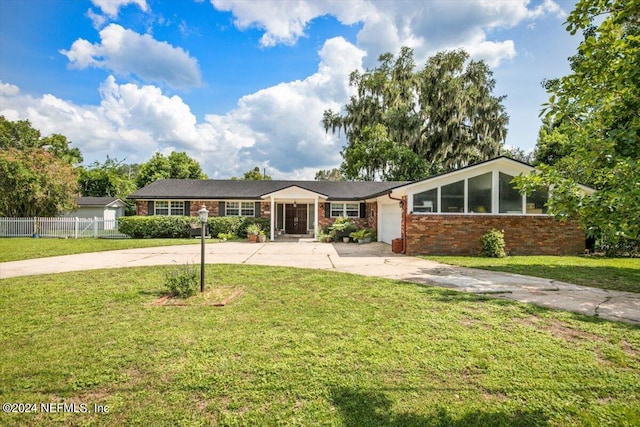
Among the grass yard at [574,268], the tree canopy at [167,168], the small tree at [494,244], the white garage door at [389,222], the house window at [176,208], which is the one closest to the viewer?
the grass yard at [574,268]

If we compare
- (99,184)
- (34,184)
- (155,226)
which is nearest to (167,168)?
(99,184)

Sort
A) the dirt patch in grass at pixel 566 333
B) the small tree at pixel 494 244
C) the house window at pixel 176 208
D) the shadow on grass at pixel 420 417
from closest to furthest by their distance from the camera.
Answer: the shadow on grass at pixel 420 417
the dirt patch in grass at pixel 566 333
the small tree at pixel 494 244
the house window at pixel 176 208

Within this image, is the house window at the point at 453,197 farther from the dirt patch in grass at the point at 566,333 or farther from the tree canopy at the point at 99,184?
the tree canopy at the point at 99,184

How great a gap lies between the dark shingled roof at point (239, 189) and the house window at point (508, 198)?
25.1 feet

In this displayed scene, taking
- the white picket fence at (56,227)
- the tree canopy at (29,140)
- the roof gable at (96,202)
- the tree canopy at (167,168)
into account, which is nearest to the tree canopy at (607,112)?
the white picket fence at (56,227)

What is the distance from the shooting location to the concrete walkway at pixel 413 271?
5500mm

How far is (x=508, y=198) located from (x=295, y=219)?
12732mm

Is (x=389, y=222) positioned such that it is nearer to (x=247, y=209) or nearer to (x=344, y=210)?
(x=344, y=210)

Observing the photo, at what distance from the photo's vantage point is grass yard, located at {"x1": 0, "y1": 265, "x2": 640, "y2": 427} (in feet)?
8.07

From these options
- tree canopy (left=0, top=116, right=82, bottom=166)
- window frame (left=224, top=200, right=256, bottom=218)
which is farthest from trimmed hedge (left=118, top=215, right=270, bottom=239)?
tree canopy (left=0, top=116, right=82, bottom=166)

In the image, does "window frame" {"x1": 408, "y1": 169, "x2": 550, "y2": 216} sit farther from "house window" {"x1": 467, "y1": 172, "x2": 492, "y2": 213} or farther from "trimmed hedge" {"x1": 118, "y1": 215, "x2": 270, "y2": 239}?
"trimmed hedge" {"x1": 118, "y1": 215, "x2": 270, "y2": 239}

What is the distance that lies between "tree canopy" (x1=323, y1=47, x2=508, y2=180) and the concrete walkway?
16.3 metres

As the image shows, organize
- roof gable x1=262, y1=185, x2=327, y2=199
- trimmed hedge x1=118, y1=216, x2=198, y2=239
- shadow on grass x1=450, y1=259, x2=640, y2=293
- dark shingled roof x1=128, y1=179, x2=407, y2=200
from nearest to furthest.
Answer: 1. shadow on grass x1=450, y1=259, x2=640, y2=293
2. roof gable x1=262, y1=185, x2=327, y2=199
3. trimmed hedge x1=118, y1=216, x2=198, y2=239
4. dark shingled roof x1=128, y1=179, x2=407, y2=200

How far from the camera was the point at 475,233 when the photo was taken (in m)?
11.8
